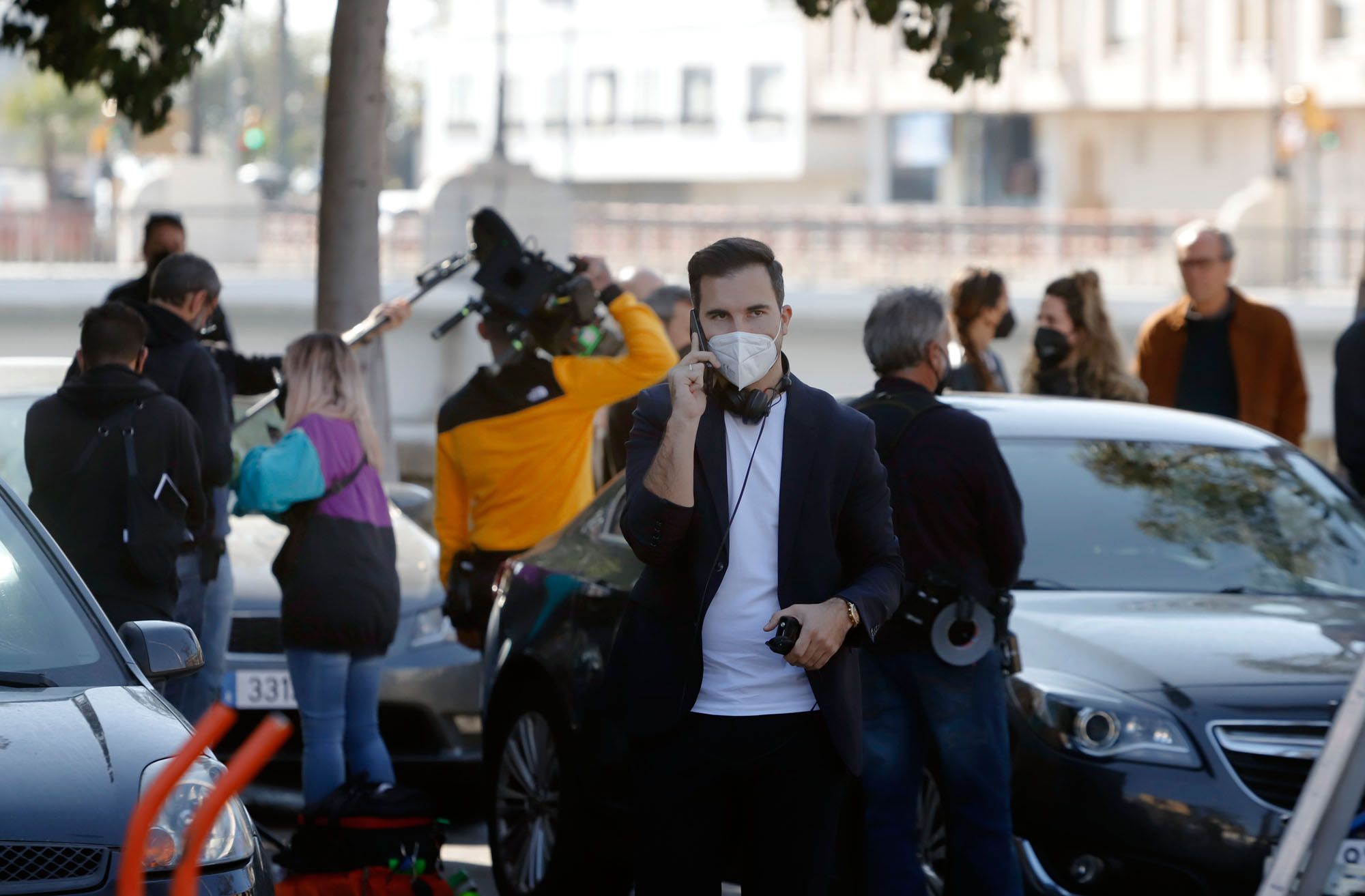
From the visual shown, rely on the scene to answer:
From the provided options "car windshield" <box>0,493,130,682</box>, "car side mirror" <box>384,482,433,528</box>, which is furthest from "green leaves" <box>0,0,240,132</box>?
"car windshield" <box>0,493,130,682</box>

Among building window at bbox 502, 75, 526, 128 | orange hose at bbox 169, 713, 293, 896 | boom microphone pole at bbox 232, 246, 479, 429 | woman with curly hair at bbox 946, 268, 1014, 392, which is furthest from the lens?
building window at bbox 502, 75, 526, 128

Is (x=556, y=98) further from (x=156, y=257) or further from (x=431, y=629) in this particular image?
(x=431, y=629)

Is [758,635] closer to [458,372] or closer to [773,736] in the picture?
[773,736]

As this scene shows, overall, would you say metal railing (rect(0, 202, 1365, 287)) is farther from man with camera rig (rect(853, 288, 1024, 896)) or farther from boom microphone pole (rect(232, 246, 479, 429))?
man with camera rig (rect(853, 288, 1024, 896))

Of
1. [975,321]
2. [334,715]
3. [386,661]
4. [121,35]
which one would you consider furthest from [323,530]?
[121,35]

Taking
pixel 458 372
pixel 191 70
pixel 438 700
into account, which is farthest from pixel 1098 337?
pixel 458 372

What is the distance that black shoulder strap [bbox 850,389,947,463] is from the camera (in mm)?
5512

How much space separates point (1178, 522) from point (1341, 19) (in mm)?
57763

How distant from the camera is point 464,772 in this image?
8.52 meters

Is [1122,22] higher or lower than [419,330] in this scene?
higher

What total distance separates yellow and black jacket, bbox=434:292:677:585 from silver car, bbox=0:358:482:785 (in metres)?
0.43

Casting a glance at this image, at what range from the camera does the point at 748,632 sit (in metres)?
4.19

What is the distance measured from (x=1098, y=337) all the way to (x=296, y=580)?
3.92 m

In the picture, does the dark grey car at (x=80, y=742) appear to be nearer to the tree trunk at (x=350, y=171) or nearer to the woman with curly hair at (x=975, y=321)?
the woman with curly hair at (x=975, y=321)
